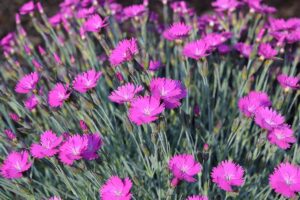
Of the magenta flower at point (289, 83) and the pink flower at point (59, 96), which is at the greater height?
the pink flower at point (59, 96)

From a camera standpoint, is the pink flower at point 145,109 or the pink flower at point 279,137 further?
the pink flower at point 279,137

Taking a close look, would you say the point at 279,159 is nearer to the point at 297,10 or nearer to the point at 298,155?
the point at 298,155

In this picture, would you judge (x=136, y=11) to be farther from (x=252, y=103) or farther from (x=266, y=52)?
(x=252, y=103)

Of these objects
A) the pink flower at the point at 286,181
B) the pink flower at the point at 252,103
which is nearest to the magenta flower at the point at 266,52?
the pink flower at the point at 252,103

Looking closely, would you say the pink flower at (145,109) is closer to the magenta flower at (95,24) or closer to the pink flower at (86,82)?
the pink flower at (86,82)

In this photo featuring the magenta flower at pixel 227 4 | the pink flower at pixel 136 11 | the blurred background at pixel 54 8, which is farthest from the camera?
the blurred background at pixel 54 8

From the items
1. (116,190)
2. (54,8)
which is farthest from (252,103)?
(54,8)
